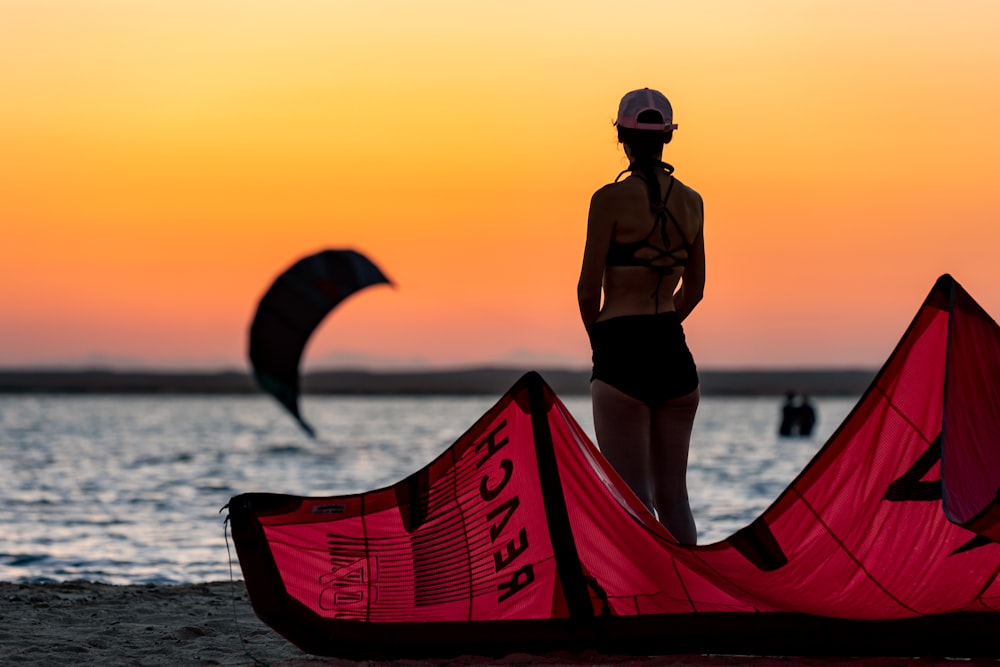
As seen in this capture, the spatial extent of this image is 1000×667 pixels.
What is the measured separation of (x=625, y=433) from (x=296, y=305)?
16.8m

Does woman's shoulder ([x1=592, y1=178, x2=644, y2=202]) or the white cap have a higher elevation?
the white cap

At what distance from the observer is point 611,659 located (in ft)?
15.1

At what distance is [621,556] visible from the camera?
4625mm

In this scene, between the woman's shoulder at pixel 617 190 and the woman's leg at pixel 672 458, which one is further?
the woman's leg at pixel 672 458

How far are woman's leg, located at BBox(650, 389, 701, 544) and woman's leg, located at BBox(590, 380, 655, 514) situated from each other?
0.06 meters

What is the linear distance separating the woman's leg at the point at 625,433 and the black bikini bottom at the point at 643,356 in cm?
4

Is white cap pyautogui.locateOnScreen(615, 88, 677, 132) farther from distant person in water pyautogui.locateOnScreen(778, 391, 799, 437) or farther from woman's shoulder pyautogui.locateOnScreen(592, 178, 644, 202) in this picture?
distant person in water pyautogui.locateOnScreen(778, 391, 799, 437)

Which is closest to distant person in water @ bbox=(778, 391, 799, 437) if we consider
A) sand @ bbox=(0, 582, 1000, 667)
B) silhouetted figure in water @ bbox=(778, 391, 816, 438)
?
silhouetted figure in water @ bbox=(778, 391, 816, 438)

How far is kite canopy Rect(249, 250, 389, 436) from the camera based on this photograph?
2036cm

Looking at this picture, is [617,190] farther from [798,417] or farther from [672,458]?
[798,417]

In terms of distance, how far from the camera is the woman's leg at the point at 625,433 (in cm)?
462

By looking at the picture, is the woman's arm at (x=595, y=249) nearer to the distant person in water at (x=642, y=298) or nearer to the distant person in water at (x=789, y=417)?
the distant person in water at (x=642, y=298)

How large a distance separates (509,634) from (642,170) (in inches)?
66.6

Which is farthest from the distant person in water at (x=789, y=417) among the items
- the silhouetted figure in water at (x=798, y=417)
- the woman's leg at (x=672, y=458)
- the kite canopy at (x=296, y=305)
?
the woman's leg at (x=672, y=458)
